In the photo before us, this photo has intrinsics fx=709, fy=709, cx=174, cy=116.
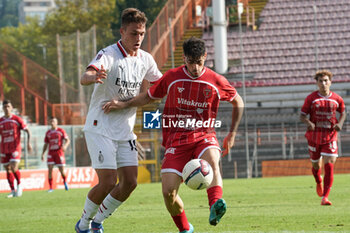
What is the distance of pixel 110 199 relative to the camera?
7508mm

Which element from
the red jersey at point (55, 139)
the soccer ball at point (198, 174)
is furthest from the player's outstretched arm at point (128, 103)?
the red jersey at point (55, 139)

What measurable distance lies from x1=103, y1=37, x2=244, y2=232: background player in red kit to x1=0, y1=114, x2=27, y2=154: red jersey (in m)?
Answer: 10.8

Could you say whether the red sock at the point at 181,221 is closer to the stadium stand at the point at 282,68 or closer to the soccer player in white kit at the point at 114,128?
the soccer player in white kit at the point at 114,128

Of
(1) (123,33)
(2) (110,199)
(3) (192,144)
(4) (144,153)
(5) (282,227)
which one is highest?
(1) (123,33)

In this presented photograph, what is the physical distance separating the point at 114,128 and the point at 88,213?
94cm

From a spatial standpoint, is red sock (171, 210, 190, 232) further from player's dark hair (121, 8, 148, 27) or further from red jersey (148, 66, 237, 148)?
player's dark hair (121, 8, 148, 27)

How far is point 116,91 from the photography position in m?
7.43

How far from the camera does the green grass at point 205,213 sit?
346 inches

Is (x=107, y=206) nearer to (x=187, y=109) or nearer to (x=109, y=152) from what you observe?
(x=109, y=152)

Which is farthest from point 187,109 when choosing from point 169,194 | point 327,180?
point 327,180

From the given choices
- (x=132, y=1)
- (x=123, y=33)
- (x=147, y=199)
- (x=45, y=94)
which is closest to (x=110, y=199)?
(x=123, y=33)

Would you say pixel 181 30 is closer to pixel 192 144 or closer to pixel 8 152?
pixel 8 152

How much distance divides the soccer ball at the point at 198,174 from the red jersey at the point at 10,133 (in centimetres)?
1124

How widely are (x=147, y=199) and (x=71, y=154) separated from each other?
10.6 metres
